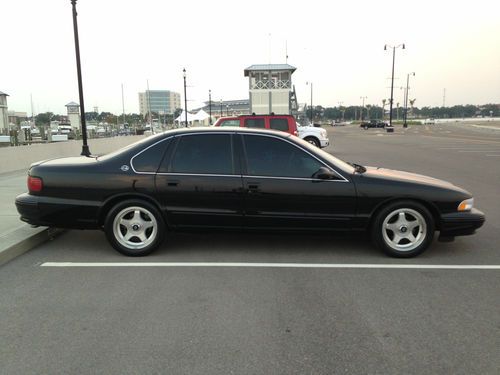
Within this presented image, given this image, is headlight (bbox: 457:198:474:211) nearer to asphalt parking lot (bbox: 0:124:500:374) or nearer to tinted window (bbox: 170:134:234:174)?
asphalt parking lot (bbox: 0:124:500:374)

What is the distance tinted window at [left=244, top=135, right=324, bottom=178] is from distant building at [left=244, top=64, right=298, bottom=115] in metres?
46.1

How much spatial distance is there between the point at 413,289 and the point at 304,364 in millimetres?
1834

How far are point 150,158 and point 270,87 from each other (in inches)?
1864

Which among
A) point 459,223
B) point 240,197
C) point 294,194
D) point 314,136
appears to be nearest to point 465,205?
point 459,223

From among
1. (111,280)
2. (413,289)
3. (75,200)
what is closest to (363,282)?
(413,289)

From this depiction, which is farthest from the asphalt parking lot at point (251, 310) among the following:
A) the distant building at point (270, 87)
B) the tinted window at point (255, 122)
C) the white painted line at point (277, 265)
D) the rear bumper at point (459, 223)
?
the distant building at point (270, 87)

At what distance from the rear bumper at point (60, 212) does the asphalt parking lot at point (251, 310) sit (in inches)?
15.4

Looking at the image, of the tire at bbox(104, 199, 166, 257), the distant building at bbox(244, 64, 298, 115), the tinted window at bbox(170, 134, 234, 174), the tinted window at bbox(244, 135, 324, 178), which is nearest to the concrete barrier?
the tire at bbox(104, 199, 166, 257)

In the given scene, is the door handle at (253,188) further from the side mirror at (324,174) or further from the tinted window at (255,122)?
the tinted window at (255,122)

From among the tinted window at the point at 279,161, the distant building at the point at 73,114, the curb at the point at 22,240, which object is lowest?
the curb at the point at 22,240

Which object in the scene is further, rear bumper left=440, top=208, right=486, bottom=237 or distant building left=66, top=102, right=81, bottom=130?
distant building left=66, top=102, right=81, bottom=130

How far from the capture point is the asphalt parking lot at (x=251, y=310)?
10.1 feet

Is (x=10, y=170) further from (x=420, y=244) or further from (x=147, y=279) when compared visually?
(x=420, y=244)

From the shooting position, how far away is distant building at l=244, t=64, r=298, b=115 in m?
51.0
